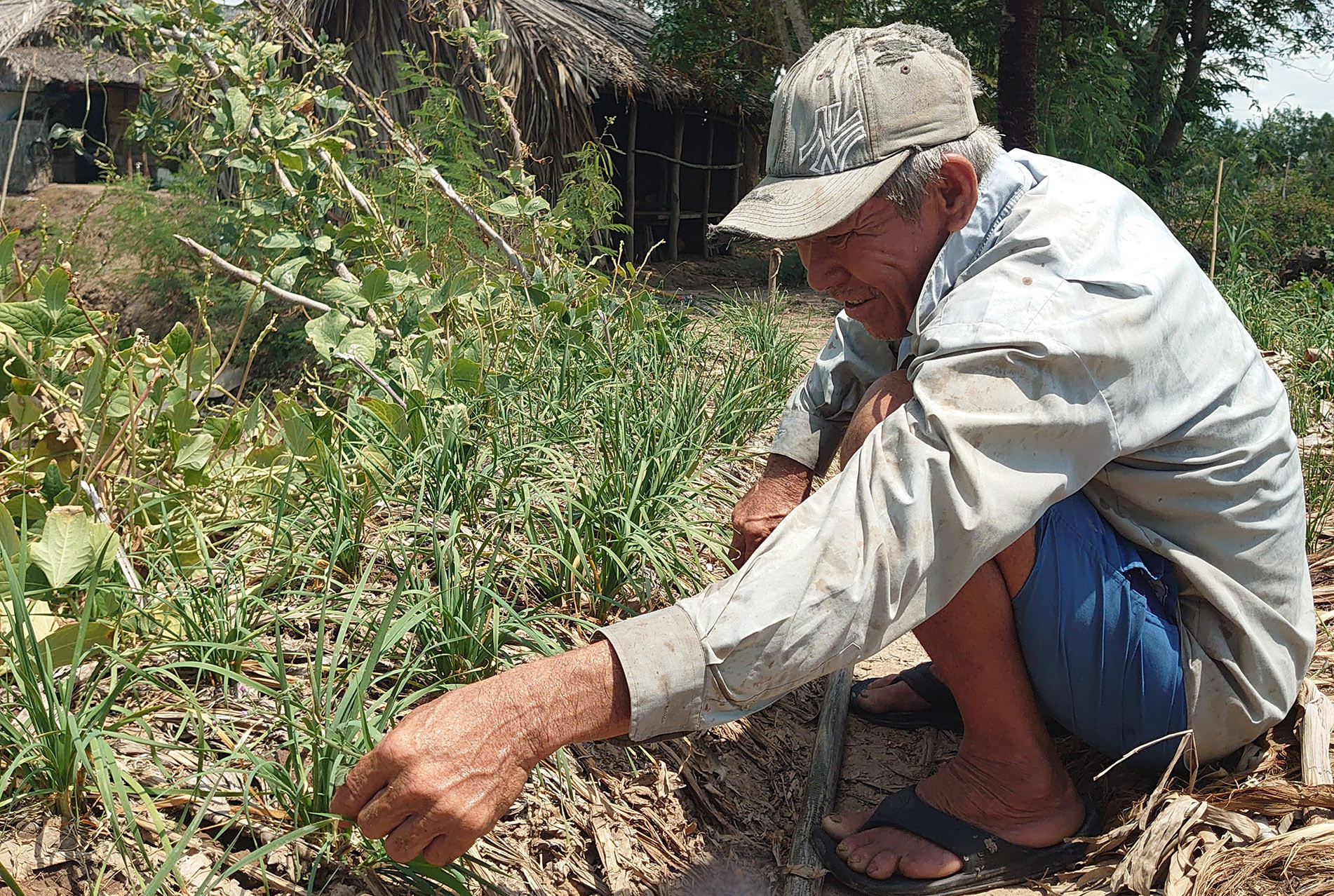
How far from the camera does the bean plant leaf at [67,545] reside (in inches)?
66.9

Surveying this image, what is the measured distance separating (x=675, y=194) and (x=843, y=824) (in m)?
11.6

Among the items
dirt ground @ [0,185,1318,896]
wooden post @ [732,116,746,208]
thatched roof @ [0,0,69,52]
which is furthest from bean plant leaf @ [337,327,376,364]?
thatched roof @ [0,0,69,52]

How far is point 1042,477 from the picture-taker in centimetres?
136

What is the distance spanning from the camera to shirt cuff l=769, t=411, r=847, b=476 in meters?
2.24

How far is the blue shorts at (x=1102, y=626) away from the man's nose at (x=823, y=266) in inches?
18.9

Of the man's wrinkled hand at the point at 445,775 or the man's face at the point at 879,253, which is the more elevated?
the man's face at the point at 879,253

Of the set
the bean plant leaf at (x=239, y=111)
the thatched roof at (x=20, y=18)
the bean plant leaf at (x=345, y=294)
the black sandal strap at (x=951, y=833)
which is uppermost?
the thatched roof at (x=20, y=18)

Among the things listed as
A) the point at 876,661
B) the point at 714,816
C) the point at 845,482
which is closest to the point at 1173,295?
the point at 845,482

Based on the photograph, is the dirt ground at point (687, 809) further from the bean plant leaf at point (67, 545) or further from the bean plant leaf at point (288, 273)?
the bean plant leaf at point (288, 273)

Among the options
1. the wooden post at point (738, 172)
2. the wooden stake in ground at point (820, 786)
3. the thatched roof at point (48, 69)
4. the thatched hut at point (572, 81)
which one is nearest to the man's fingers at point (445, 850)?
the wooden stake in ground at point (820, 786)

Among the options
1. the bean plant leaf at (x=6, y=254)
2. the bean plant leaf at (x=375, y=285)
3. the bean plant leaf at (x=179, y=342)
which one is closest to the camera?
the bean plant leaf at (x=6, y=254)

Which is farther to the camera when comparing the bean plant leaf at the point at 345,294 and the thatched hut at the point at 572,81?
the thatched hut at the point at 572,81

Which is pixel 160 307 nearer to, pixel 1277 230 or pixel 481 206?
pixel 481 206

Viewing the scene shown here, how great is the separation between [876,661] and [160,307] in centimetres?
723
